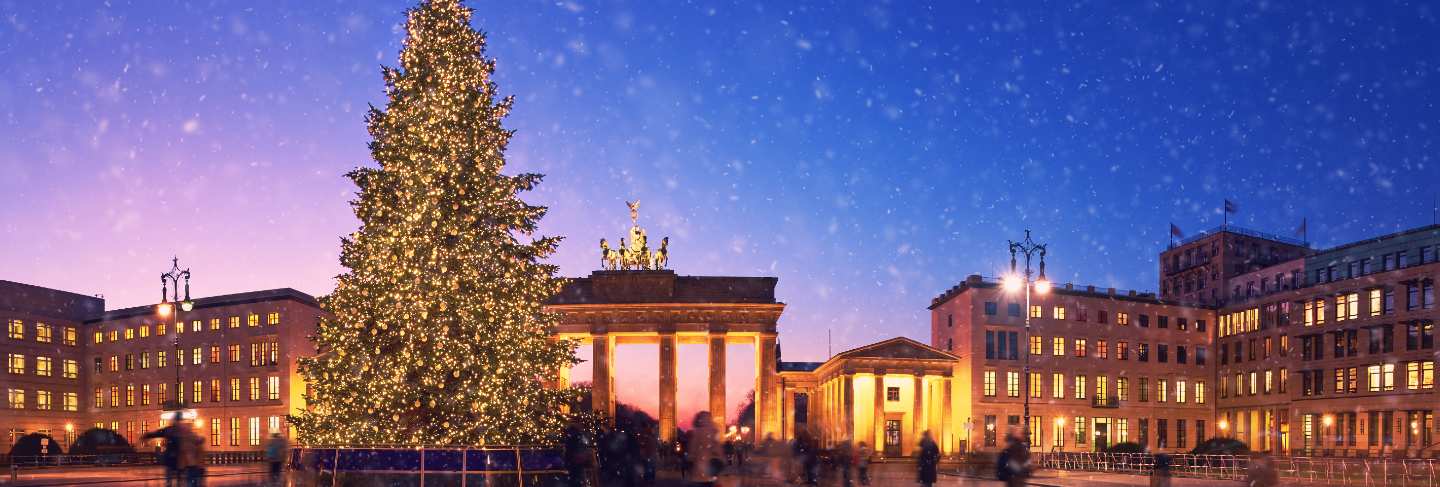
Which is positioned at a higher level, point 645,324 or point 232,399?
point 645,324

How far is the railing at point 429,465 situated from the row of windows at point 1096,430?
70.9 metres

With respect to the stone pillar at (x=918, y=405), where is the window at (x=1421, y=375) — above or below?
above

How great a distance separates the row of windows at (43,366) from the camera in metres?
94.8

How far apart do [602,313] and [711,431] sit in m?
61.9

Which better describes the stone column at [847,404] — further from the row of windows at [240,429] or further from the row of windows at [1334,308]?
the row of windows at [240,429]

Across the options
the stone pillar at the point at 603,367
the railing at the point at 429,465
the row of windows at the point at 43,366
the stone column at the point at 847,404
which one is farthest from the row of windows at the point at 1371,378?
the row of windows at the point at 43,366

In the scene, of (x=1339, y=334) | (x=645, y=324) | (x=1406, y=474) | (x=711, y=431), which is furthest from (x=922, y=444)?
(x=1339, y=334)

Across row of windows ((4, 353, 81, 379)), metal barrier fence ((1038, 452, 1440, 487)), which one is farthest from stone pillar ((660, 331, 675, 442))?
row of windows ((4, 353, 81, 379))

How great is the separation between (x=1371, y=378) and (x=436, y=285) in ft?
260

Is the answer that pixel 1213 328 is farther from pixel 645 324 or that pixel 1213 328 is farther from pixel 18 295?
pixel 18 295

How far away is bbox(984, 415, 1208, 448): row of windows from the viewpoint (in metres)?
94.6

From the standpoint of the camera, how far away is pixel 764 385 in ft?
283

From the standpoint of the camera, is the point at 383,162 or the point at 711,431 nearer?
the point at 711,431

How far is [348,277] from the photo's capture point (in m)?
31.4
